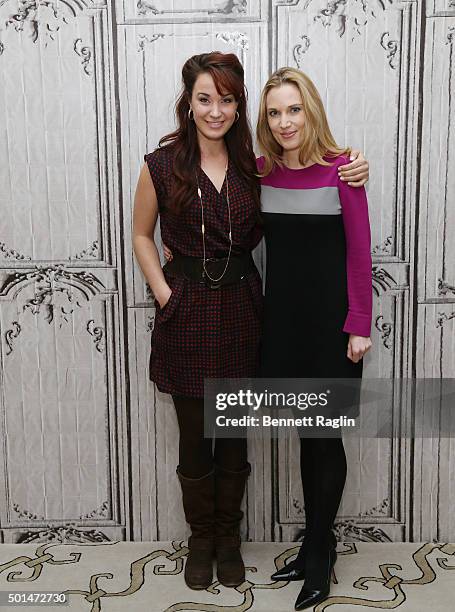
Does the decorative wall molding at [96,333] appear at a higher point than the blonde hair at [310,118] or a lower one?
lower

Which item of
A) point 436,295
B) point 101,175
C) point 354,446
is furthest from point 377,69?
point 354,446

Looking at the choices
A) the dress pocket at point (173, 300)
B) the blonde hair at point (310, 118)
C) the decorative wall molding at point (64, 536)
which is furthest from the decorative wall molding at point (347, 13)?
the decorative wall molding at point (64, 536)

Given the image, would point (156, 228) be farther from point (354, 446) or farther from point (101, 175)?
point (354, 446)

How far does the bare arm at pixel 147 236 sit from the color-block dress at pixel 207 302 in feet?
0.07

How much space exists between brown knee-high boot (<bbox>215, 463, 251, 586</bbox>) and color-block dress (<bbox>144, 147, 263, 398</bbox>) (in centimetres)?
34

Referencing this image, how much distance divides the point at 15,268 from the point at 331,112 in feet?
3.96

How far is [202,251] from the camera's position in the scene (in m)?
2.14

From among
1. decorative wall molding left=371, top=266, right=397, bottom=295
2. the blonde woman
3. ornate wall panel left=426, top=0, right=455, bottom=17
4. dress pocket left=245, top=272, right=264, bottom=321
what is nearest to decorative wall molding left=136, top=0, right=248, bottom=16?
the blonde woman

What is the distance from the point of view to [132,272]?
2.41m

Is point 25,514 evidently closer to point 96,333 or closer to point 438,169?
point 96,333

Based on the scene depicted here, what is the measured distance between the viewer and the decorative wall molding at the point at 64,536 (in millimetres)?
2562

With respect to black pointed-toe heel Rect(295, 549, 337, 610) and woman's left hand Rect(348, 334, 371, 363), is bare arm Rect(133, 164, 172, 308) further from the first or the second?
black pointed-toe heel Rect(295, 549, 337, 610)

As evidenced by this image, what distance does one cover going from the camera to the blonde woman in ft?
6.66

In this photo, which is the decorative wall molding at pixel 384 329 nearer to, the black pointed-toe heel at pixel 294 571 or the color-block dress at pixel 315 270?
the color-block dress at pixel 315 270
